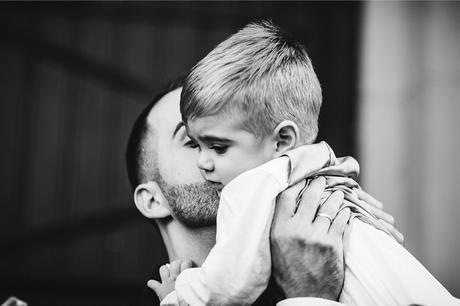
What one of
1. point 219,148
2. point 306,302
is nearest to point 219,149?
point 219,148

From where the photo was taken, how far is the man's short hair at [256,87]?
122 cm

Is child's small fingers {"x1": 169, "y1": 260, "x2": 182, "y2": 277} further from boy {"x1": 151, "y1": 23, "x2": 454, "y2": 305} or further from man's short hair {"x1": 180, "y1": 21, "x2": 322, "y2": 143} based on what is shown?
man's short hair {"x1": 180, "y1": 21, "x2": 322, "y2": 143}

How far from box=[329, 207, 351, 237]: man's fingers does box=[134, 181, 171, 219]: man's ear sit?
2.28ft

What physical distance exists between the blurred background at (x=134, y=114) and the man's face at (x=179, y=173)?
203 cm

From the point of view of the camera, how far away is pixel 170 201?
1.73 meters

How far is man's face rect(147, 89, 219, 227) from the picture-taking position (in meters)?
1.65

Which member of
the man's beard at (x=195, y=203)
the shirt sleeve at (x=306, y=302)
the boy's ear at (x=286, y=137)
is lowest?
the shirt sleeve at (x=306, y=302)

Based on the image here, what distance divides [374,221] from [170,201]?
669mm

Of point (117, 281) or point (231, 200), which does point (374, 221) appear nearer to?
point (231, 200)

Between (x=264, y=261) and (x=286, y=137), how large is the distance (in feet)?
0.85

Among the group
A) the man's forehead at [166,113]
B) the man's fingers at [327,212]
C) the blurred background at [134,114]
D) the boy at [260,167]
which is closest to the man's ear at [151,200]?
the man's forehead at [166,113]

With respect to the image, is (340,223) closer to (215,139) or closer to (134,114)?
(215,139)

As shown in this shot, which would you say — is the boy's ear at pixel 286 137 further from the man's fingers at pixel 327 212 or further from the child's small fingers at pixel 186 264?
the child's small fingers at pixel 186 264

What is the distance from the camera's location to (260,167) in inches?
45.4
